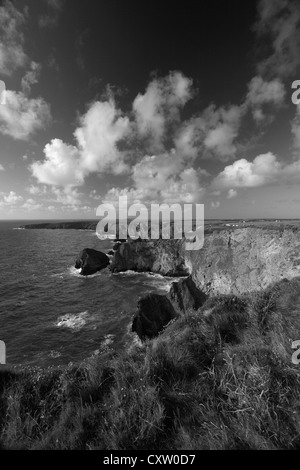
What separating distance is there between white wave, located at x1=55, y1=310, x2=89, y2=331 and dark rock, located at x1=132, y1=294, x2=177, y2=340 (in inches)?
313

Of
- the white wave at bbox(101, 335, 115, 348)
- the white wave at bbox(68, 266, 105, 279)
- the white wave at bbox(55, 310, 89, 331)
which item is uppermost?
the white wave at bbox(68, 266, 105, 279)

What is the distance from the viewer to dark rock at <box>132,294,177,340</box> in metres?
21.1

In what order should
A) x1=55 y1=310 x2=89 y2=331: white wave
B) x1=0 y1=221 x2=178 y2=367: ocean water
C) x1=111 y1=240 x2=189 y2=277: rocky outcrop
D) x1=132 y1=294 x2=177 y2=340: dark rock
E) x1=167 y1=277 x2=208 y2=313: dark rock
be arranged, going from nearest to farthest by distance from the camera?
1. x1=0 y1=221 x2=178 y2=367: ocean water
2. x1=132 y1=294 x2=177 y2=340: dark rock
3. x1=167 y1=277 x2=208 y2=313: dark rock
4. x1=55 y1=310 x2=89 y2=331: white wave
5. x1=111 y1=240 x2=189 y2=277: rocky outcrop

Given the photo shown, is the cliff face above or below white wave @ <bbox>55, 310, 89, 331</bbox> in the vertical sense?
above

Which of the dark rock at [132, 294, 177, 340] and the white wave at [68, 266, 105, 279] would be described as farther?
the white wave at [68, 266, 105, 279]

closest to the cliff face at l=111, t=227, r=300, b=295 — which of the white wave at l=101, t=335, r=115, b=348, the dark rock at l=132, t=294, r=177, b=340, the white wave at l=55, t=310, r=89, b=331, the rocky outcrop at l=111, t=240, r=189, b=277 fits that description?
the rocky outcrop at l=111, t=240, r=189, b=277

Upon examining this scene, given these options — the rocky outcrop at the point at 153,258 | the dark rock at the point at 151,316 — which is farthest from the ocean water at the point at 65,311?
the rocky outcrop at the point at 153,258

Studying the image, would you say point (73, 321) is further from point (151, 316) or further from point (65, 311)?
point (151, 316)

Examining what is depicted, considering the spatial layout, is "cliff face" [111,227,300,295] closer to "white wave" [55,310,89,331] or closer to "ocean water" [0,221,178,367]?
"ocean water" [0,221,178,367]

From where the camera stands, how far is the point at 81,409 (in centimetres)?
381

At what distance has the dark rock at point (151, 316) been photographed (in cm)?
2106

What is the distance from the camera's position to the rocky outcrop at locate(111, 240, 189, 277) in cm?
5066

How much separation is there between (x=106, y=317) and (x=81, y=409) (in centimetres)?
2550

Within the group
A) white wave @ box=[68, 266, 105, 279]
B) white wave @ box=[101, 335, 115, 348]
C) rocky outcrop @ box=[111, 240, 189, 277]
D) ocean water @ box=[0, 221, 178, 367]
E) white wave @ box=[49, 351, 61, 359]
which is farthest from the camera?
rocky outcrop @ box=[111, 240, 189, 277]
